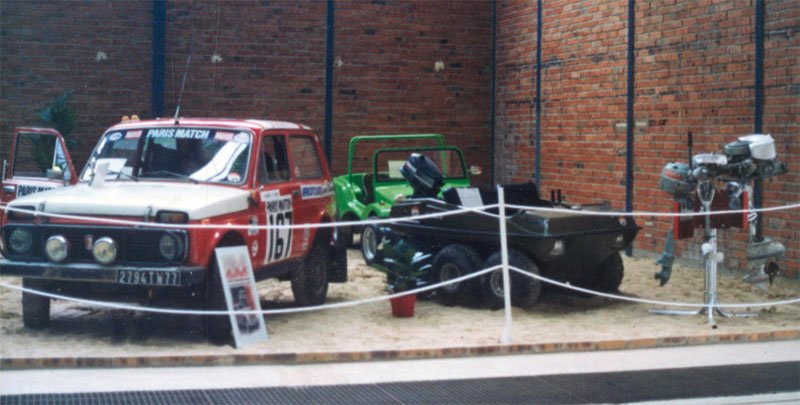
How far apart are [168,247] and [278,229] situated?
4.75 feet

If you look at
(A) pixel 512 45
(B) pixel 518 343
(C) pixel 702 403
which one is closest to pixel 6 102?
(A) pixel 512 45

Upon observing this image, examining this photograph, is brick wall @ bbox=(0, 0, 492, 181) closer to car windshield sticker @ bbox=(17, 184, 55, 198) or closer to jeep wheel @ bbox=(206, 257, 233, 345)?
car windshield sticker @ bbox=(17, 184, 55, 198)

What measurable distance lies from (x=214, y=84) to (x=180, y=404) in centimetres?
1152

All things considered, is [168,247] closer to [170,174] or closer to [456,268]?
[170,174]

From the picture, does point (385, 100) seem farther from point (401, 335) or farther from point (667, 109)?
point (401, 335)

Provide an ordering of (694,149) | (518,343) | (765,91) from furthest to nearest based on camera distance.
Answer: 1. (694,149)
2. (765,91)
3. (518,343)

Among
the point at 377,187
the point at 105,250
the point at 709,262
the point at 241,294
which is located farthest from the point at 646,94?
the point at 105,250

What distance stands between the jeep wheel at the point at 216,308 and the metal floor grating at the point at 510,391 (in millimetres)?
1399

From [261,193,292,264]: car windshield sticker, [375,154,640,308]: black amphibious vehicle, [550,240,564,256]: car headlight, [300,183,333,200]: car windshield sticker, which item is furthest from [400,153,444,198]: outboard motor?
[261,193,292,264]: car windshield sticker

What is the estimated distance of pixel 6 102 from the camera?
16.6 meters

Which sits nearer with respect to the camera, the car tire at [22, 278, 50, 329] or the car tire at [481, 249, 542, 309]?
the car tire at [22, 278, 50, 329]

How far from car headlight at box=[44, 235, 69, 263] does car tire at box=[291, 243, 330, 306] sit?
2481mm

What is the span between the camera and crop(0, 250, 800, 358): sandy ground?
8.30m

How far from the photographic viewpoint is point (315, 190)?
1039 centimetres
